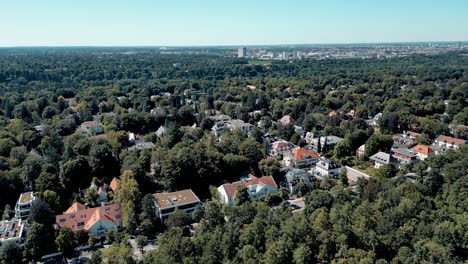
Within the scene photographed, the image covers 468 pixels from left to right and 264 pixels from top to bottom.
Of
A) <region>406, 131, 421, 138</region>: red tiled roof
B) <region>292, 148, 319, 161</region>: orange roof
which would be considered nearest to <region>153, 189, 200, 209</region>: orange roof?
<region>292, 148, 319, 161</region>: orange roof

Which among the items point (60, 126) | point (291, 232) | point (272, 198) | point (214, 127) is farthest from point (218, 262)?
point (60, 126)

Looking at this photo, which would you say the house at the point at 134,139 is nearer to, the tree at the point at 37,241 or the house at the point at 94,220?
the house at the point at 94,220

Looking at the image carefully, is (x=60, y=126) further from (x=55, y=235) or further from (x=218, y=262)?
(x=218, y=262)

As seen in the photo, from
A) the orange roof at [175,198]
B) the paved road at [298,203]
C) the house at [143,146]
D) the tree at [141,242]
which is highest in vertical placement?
the house at [143,146]

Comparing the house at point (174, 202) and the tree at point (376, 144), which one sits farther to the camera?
the tree at point (376, 144)

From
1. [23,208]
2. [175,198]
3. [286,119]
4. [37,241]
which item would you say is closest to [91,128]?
[23,208]

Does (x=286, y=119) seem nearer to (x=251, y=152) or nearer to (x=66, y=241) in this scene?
(x=251, y=152)

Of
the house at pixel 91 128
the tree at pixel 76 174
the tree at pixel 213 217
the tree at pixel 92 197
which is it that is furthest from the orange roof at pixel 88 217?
the house at pixel 91 128

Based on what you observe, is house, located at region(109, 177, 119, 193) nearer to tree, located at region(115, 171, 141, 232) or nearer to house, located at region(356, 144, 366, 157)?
tree, located at region(115, 171, 141, 232)
